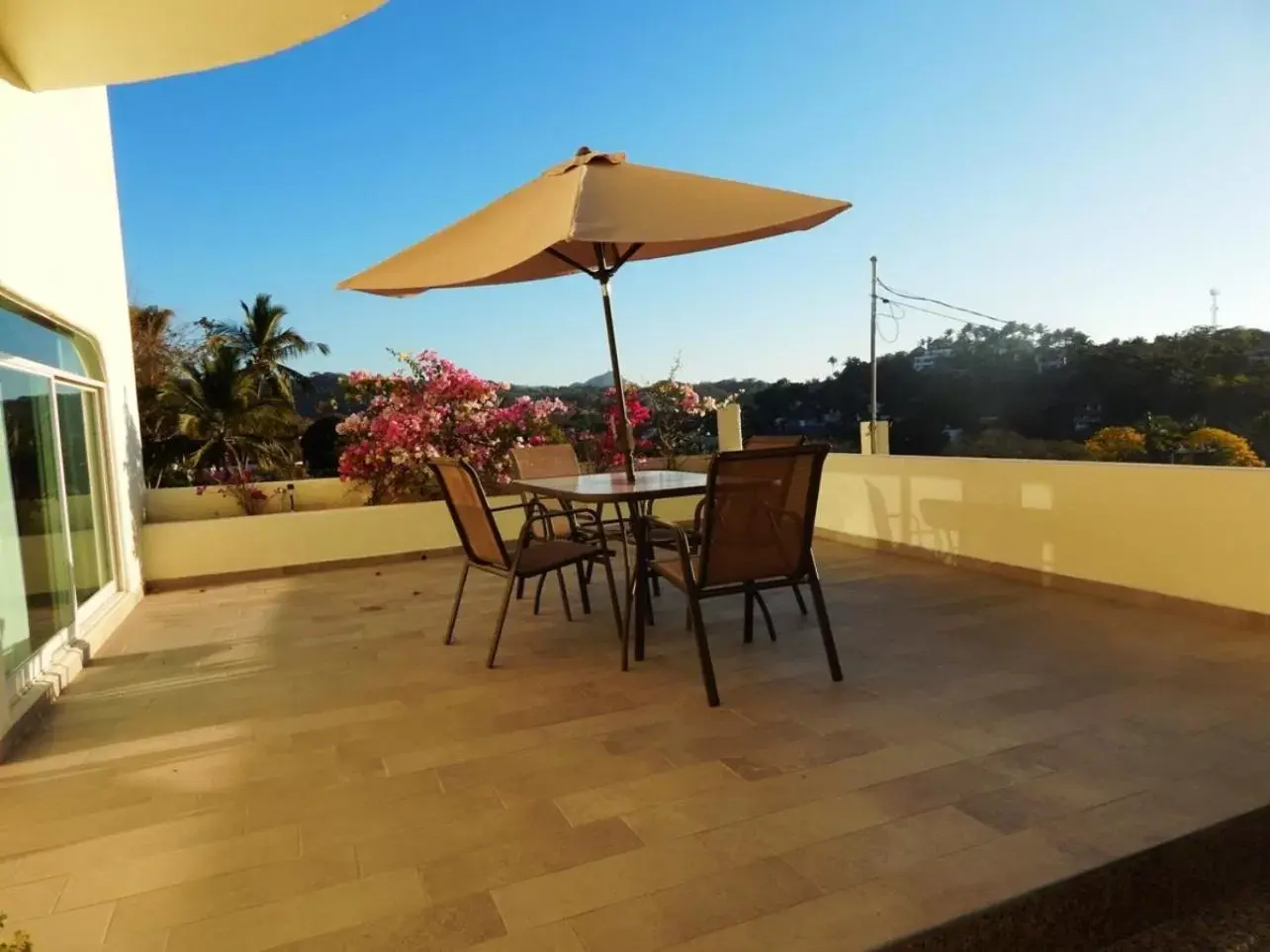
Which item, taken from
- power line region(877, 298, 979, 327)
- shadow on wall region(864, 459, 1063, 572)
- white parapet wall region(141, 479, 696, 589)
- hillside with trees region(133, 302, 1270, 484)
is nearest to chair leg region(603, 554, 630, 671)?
hillside with trees region(133, 302, 1270, 484)

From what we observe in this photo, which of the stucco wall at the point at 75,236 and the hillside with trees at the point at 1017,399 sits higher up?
the stucco wall at the point at 75,236

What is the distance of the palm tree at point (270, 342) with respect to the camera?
63.9ft

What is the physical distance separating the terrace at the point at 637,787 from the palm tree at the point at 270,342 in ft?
56.8

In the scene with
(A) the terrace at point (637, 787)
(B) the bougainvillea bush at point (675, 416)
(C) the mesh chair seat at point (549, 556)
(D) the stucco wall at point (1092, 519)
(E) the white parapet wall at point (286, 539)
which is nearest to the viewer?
(A) the terrace at point (637, 787)

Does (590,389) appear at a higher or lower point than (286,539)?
higher

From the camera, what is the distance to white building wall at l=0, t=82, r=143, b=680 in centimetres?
351

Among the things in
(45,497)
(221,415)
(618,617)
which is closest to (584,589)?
(618,617)

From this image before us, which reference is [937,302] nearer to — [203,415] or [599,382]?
[599,382]

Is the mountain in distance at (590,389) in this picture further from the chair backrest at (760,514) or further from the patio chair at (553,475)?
the chair backrest at (760,514)

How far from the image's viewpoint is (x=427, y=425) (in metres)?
7.37

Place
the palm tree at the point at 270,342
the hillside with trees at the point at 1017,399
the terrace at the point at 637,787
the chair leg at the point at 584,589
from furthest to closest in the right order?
the palm tree at the point at 270,342
the hillside with trees at the point at 1017,399
the chair leg at the point at 584,589
the terrace at the point at 637,787

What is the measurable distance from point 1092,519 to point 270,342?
20713 millimetres

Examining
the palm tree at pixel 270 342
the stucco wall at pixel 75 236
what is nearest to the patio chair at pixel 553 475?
the stucco wall at pixel 75 236

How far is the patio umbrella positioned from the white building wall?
Answer: 1.40 m
